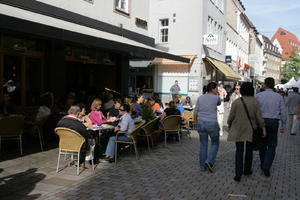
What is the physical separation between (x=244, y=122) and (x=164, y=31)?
62.5 ft

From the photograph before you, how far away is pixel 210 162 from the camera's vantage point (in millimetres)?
6258

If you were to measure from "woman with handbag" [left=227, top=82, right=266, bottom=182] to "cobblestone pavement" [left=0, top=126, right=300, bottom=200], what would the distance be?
50cm

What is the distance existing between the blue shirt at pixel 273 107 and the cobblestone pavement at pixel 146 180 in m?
1.15

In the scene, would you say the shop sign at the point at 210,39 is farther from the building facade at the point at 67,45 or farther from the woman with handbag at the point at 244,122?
the woman with handbag at the point at 244,122

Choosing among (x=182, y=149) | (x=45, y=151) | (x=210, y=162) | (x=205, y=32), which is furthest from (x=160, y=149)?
(x=205, y=32)

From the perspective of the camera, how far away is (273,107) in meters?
5.98

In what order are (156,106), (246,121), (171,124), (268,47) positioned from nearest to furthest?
1. (246,121)
2. (171,124)
3. (156,106)
4. (268,47)

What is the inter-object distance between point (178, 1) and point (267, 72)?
69.7 metres

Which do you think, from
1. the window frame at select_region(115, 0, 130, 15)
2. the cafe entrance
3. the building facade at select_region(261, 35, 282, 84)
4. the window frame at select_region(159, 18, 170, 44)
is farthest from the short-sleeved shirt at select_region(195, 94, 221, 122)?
the building facade at select_region(261, 35, 282, 84)

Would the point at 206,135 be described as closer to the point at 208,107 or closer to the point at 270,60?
the point at 208,107

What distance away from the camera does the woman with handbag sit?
5566mm

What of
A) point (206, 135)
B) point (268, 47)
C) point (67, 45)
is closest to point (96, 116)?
point (206, 135)

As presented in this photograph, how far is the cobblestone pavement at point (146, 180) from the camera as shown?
4.88 m

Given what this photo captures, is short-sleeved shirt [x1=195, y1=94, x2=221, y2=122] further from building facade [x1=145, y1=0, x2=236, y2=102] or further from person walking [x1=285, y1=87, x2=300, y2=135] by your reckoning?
building facade [x1=145, y1=0, x2=236, y2=102]
